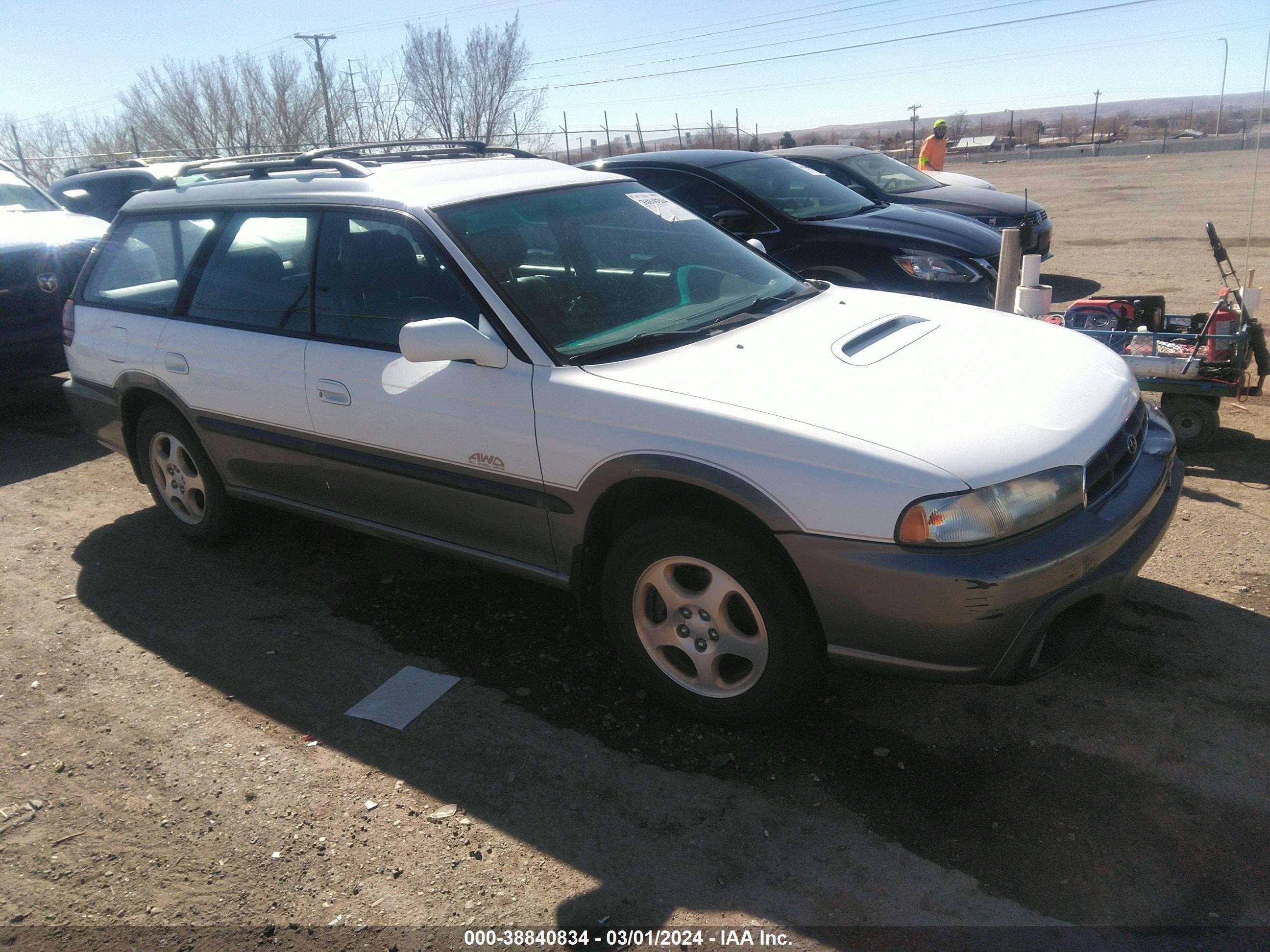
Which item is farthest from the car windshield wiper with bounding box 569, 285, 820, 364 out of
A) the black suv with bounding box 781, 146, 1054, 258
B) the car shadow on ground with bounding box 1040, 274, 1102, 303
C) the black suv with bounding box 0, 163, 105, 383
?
the car shadow on ground with bounding box 1040, 274, 1102, 303

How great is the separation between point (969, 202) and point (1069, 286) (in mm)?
1370

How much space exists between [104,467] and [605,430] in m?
4.69

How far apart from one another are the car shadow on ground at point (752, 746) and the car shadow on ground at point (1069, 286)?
628 centimetres

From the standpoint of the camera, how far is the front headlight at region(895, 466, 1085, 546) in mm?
2516

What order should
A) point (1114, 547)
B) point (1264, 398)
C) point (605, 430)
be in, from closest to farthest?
point (1114, 547) → point (605, 430) → point (1264, 398)

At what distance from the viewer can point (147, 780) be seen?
10.3 ft

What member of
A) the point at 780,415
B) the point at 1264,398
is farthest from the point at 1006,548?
the point at 1264,398

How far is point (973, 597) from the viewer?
2504mm

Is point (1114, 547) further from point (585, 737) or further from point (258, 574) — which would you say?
point (258, 574)

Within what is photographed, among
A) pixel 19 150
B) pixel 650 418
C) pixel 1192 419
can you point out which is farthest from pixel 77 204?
pixel 19 150

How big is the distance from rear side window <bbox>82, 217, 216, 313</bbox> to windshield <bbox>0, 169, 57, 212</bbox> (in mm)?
4288

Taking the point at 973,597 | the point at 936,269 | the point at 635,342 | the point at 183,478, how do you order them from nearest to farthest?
the point at 973,597 → the point at 635,342 → the point at 183,478 → the point at 936,269

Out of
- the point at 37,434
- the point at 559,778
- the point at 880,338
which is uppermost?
the point at 880,338

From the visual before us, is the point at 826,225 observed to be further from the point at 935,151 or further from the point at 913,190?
the point at 935,151
